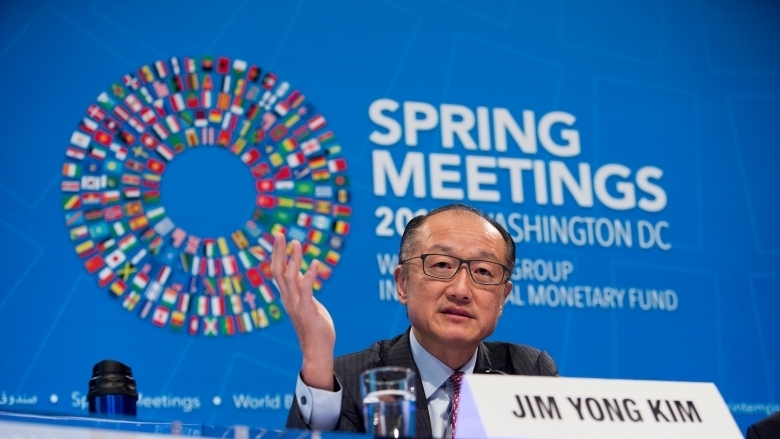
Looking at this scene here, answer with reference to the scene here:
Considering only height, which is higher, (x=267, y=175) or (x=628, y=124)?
(x=628, y=124)

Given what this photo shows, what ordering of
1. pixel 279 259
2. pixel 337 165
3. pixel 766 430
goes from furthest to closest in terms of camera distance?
1. pixel 337 165
2. pixel 766 430
3. pixel 279 259

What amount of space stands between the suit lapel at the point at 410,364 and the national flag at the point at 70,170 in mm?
1272

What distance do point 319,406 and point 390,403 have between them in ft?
1.35

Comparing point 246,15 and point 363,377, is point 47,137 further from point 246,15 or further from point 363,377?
point 363,377

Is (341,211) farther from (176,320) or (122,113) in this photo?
(122,113)

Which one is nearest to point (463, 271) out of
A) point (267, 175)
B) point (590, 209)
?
point (267, 175)

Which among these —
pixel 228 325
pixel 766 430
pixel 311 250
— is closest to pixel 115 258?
pixel 228 325

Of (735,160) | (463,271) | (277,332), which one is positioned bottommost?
(463,271)

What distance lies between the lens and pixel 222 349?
3.08m

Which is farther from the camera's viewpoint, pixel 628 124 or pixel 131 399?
pixel 628 124

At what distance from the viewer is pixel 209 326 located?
308 cm

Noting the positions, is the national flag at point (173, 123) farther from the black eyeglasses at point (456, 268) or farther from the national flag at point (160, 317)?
the black eyeglasses at point (456, 268)

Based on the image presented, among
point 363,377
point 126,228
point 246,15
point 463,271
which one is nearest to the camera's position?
point 363,377

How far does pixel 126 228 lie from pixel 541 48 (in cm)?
161
